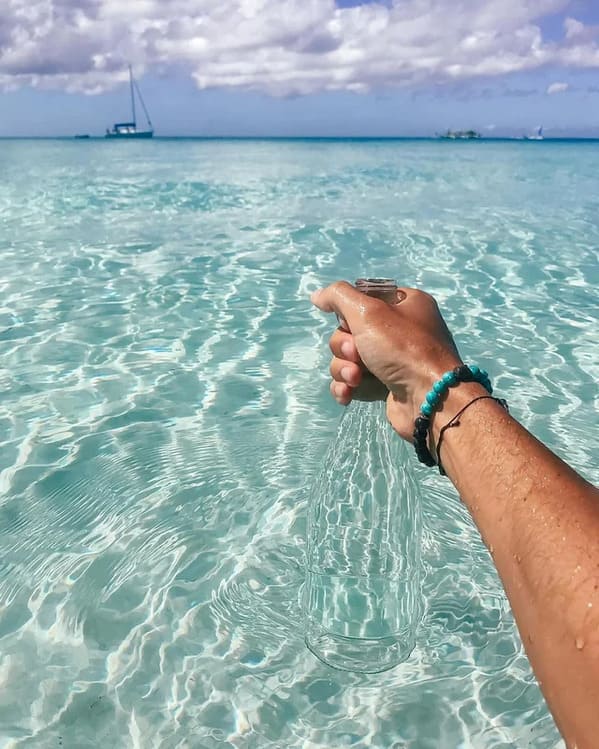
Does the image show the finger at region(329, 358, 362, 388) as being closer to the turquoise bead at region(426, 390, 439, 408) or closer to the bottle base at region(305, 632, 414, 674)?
the turquoise bead at region(426, 390, 439, 408)

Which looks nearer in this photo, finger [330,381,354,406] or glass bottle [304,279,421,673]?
finger [330,381,354,406]

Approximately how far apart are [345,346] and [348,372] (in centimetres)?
6

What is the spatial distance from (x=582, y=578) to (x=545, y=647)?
0.12 m

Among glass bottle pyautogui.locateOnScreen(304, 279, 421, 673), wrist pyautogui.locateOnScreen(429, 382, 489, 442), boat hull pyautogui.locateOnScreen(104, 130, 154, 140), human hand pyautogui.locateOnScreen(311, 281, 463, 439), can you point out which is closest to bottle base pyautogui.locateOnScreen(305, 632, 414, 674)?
glass bottle pyautogui.locateOnScreen(304, 279, 421, 673)

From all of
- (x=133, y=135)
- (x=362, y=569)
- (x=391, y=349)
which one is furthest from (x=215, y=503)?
(x=133, y=135)

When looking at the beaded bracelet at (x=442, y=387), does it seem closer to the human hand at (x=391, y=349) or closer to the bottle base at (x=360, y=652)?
the human hand at (x=391, y=349)

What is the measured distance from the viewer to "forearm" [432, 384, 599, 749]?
94 centimetres

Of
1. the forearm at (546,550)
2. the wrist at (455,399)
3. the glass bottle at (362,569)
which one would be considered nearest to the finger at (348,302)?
the wrist at (455,399)

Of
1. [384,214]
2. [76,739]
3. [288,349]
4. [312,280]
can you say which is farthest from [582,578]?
[384,214]

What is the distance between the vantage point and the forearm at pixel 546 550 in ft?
3.07

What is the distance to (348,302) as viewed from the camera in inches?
64.1

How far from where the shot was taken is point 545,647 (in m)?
1.00

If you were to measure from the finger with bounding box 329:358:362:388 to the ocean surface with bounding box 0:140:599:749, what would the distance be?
3.18 feet

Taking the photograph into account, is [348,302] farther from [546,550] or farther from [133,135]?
[133,135]
